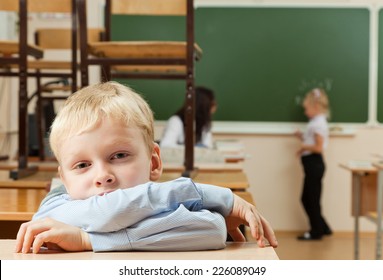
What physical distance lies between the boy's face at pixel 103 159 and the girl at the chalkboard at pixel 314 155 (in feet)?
16.5

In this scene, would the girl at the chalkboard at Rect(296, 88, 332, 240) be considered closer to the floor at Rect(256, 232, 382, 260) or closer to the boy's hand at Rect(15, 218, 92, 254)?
the floor at Rect(256, 232, 382, 260)

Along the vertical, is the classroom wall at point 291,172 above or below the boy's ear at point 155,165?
below

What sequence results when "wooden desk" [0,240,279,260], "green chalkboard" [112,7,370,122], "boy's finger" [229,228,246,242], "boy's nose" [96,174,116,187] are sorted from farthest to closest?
"green chalkboard" [112,7,370,122] → "boy's finger" [229,228,246,242] → "boy's nose" [96,174,116,187] → "wooden desk" [0,240,279,260]

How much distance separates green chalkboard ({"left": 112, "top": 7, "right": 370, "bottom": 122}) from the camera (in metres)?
6.27

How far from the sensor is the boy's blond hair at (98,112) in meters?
1.06

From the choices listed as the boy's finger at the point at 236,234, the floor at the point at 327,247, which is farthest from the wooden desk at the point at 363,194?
the boy's finger at the point at 236,234

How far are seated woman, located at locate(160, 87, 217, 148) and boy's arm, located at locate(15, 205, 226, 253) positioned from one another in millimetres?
3829

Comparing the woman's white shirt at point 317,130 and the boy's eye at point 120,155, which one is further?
the woman's white shirt at point 317,130

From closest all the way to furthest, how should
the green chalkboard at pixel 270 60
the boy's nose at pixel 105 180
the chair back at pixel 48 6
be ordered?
the boy's nose at pixel 105 180
the chair back at pixel 48 6
the green chalkboard at pixel 270 60

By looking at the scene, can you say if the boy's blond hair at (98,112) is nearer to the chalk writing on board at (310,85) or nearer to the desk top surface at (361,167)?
the desk top surface at (361,167)

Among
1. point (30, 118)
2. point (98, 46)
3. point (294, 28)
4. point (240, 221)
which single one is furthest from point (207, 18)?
point (240, 221)

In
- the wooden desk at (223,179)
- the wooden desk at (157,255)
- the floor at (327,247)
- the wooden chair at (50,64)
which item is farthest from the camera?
the floor at (327,247)

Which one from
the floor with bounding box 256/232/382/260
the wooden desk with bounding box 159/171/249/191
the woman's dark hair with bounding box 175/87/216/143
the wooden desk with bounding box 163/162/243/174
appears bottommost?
the floor with bounding box 256/232/382/260

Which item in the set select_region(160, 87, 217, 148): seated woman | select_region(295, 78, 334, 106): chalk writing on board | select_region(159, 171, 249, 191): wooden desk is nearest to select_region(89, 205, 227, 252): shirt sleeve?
select_region(159, 171, 249, 191): wooden desk
